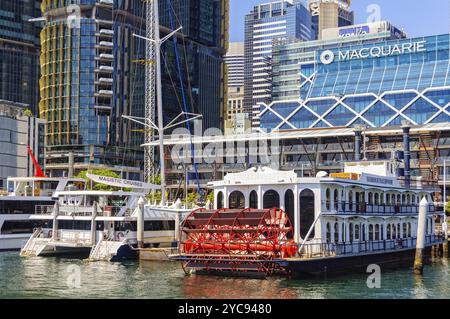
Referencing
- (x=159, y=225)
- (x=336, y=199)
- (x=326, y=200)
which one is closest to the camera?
(x=326, y=200)

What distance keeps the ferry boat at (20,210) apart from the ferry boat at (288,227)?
22.9 meters

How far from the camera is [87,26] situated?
5792 inches

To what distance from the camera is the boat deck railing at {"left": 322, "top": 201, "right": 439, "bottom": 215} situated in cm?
4598

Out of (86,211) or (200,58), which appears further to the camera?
(200,58)

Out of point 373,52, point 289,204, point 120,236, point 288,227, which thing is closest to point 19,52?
point 373,52

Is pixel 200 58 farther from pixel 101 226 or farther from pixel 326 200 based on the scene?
pixel 326 200

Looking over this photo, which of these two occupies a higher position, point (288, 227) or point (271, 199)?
point (271, 199)

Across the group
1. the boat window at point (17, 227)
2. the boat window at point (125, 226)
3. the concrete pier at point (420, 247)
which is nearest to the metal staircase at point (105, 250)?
the boat window at point (125, 226)

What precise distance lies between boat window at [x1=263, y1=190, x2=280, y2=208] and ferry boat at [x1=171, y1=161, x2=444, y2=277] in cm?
6

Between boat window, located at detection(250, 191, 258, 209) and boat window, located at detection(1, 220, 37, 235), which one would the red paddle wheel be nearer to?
boat window, located at detection(250, 191, 258, 209)

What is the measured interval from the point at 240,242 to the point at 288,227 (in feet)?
9.60

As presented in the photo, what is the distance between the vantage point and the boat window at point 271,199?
4625 cm

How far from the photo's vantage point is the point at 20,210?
6819cm

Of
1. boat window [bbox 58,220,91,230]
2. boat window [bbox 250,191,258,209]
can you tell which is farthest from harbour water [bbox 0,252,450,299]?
boat window [bbox 58,220,91,230]
